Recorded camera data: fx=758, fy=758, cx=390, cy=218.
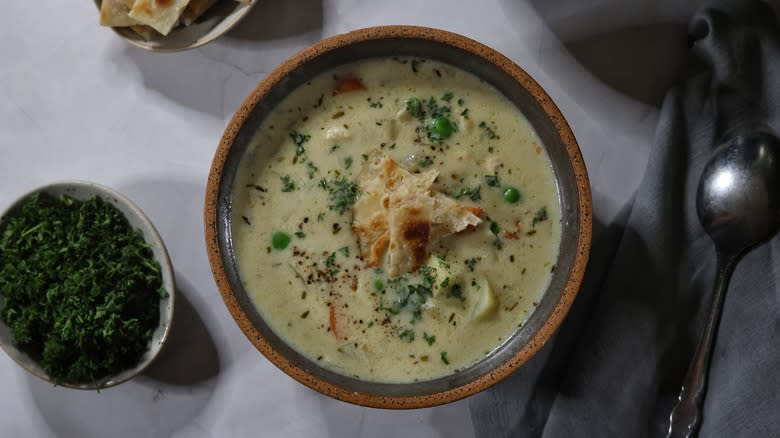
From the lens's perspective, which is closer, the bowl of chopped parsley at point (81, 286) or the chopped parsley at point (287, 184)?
the chopped parsley at point (287, 184)

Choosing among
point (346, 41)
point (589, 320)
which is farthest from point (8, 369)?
point (589, 320)

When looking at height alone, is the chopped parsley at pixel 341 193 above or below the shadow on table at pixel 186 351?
above

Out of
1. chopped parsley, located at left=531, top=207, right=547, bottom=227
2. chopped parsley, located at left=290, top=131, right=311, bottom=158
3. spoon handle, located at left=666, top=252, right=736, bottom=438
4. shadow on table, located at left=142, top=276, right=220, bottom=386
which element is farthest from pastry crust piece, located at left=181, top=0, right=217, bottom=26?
spoon handle, located at left=666, top=252, right=736, bottom=438

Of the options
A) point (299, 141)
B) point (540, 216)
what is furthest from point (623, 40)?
point (299, 141)

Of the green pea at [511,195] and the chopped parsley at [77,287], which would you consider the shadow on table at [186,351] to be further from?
the green pea at [511,195]

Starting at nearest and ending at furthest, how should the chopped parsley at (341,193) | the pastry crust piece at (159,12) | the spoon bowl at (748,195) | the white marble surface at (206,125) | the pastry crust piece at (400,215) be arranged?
1. the pastry crust piece at (400,215)
2. the chopped parsley at (341,193)
3. the spoon bowl at (748,195)
4. the pastry crust piece at (159,12)
5. the white marble surface at (206,125)

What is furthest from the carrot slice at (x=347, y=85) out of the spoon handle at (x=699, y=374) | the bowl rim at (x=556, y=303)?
the spoon handle at (x=699, y=374)

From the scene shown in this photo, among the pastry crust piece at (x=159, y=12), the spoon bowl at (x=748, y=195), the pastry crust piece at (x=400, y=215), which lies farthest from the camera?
the pastry crust piece at (x=159, y=12)

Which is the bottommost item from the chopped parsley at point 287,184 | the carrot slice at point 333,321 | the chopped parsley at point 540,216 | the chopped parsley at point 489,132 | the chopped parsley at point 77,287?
the chopped parsley at point 77,287
